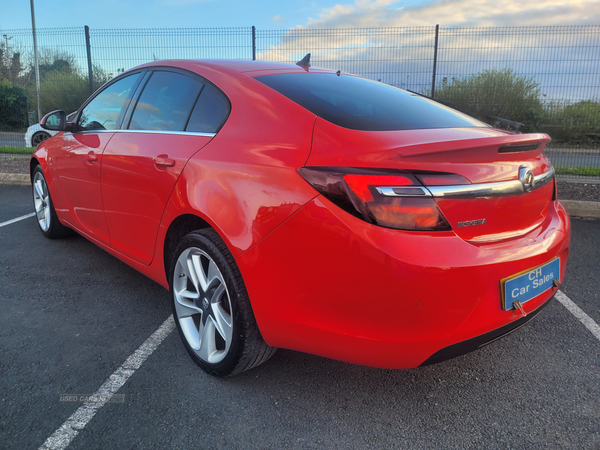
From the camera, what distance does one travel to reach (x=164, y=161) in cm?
232

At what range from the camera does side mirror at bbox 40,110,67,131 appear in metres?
3.50

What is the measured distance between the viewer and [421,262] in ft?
4.95

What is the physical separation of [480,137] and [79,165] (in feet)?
8.99

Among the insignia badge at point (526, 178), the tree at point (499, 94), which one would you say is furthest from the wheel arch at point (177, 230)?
the tree at point (499, 94)

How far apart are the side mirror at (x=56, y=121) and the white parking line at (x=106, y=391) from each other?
1.89 metres

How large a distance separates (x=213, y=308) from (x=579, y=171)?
792cm

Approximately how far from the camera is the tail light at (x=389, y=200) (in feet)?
5.05

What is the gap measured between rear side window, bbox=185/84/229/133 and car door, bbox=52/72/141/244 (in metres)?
0.86

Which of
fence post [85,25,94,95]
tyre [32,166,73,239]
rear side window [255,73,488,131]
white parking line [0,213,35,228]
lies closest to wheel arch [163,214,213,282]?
rear side window [255,73,488,131]

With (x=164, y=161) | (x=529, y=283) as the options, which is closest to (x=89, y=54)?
(x=164, y=161)

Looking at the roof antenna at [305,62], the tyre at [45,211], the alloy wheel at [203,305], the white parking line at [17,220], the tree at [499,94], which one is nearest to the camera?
the alloy wheel at [203,305]

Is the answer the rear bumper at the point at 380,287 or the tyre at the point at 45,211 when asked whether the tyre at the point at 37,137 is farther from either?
the rear bumper at the point at 380,287

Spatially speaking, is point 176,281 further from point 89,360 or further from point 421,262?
point 421,262

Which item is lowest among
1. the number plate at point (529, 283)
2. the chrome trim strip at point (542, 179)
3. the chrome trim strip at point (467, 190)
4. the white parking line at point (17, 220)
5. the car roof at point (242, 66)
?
the white parking line at point (17, 220)
